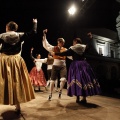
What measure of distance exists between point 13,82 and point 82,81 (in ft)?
5.60

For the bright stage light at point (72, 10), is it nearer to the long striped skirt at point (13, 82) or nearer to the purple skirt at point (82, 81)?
the purple skirt at point (82, 81)

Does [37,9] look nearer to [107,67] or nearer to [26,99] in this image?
[26,99]

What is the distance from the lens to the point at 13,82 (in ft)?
10.4

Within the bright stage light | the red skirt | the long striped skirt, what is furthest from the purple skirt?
the bright stage light

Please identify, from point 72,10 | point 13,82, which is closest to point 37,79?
point 72,10

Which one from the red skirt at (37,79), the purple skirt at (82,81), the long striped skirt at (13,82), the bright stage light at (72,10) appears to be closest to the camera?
the long striped skirt at (13,82)

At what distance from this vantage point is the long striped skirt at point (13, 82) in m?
3.05

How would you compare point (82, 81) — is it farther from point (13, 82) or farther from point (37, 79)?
point (37, 79)

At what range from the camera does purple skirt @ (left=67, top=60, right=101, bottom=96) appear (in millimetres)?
4191

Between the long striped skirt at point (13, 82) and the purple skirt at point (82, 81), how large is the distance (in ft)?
4.16

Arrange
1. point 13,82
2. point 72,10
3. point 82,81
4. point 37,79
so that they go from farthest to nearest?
1. point 72,10
2. point 37,79
3. point 82,81
4. point 13,82

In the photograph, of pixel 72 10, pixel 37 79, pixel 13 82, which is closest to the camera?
pixel 13 82

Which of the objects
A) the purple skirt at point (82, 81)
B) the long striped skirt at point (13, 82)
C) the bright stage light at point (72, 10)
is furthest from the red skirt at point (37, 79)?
the long striped skirt at point (13, 82)

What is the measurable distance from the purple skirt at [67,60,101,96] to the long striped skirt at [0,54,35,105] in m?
1.27
